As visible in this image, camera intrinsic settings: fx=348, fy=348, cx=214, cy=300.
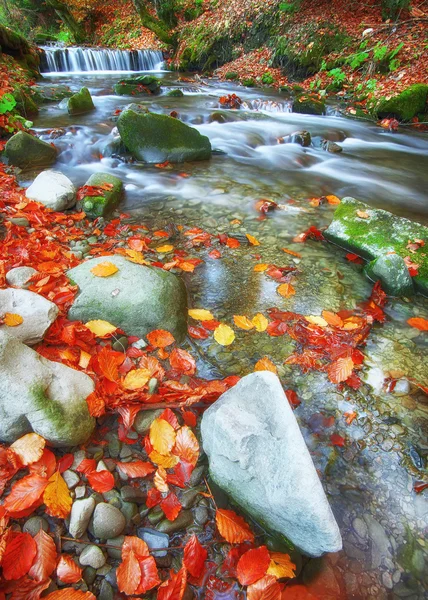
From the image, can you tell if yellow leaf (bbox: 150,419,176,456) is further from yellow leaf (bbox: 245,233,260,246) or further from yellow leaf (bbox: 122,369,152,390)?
yellow leaf (bbox: 245,233,260,246)

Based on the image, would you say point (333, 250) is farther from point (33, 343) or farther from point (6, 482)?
point (6, 482)

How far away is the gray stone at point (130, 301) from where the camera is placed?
2742 millimetres

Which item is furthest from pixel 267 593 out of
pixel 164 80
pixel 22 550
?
pixel 164 80

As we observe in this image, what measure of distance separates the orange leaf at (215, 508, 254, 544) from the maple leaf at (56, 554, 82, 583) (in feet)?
2.18

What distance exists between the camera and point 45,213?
14.5 ft

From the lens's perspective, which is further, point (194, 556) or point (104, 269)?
point (104, 269)

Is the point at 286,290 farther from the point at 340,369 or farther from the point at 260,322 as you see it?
the point at 340,369

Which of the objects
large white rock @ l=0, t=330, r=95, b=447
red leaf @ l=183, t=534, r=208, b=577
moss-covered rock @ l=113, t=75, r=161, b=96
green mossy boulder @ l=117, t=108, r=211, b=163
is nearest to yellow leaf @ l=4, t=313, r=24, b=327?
large white rock @ l=0, t=330, r=95, b=447

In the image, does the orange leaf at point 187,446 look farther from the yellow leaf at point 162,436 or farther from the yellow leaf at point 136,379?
the yellow leaf at point 136,379

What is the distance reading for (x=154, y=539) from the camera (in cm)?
170

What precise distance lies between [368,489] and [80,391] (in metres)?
1.76

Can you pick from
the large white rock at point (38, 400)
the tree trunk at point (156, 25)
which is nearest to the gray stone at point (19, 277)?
the large white rock at point (38, 400)

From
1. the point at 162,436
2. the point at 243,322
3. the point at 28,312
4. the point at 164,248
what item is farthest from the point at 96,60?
the point at 162,436

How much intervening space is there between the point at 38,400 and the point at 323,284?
2.82m
